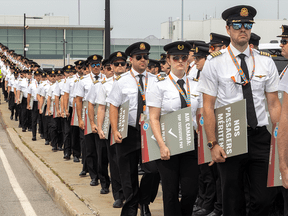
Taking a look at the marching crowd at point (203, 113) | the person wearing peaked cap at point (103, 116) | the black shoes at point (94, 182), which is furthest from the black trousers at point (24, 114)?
the person wearing peaked cap at point (103, 116)

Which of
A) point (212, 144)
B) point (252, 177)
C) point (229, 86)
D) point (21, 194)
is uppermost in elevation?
point (229, 86)

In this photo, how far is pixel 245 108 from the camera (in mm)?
4078

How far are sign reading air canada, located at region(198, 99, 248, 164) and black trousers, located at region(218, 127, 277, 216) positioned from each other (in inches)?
4.3

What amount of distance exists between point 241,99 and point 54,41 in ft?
263

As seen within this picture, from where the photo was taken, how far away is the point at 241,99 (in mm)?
4281

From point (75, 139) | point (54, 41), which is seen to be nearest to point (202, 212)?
point (75, 139)

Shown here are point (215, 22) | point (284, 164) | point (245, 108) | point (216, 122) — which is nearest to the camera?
point (284, 164)

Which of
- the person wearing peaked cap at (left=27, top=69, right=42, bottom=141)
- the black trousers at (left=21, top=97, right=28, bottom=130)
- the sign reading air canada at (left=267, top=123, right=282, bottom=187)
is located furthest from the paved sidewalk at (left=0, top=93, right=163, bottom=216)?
the black trousers at (left=21, top=97, right=28, bottom=130)

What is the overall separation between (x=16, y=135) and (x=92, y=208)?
37.0 ft

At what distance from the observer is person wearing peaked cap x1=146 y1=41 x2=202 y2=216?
203 inches

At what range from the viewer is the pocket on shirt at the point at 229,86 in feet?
14.0

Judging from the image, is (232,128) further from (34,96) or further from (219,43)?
(34,96)

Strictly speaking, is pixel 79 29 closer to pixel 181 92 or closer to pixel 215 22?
pixel 215 22

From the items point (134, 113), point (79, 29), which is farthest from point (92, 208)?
point (79, 29)
